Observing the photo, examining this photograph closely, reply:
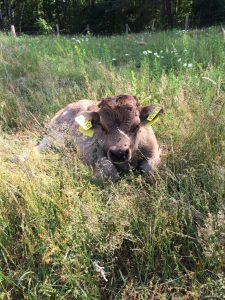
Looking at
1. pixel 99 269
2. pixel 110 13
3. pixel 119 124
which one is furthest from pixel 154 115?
pixel 110 13

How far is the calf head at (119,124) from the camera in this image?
A: 4113mm

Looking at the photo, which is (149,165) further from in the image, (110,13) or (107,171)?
(110,13)

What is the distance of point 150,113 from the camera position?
465cm

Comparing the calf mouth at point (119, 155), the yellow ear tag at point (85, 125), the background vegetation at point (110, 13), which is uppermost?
the yellow ear tag at point (85, 125)

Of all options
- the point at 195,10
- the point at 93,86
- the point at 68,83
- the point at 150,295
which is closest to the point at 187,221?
the point at 150,295

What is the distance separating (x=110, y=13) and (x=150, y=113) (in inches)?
1520

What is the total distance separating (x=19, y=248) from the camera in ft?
10.6

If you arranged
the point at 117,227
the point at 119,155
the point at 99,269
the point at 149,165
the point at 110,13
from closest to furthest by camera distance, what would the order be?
the point at 99,269 < the point at 117,227 < the point at 119,155 < the point at 149,165 < the point at 110,13

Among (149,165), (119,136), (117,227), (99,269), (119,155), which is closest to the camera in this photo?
(99,269)

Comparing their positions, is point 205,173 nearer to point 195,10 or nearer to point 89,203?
point 89,203

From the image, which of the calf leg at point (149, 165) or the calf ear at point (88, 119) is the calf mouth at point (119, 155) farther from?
the calf ear at point (88, 119)

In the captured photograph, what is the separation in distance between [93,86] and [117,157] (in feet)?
9.97

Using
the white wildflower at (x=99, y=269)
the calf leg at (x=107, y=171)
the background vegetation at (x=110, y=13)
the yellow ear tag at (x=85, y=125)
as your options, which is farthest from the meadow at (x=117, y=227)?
the background vegetation at (x=110, y=13)

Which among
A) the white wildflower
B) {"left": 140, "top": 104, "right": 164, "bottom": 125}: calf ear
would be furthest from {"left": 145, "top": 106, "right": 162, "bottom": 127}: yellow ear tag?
the white wildflower
